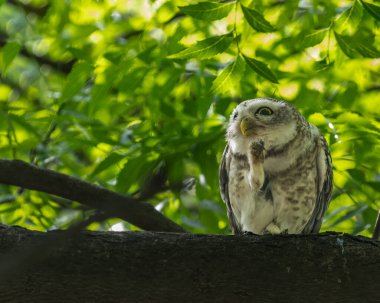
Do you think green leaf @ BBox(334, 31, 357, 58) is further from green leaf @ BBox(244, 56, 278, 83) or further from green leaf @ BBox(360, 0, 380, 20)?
green leaf @ BBox(244, 56, 278, 83)

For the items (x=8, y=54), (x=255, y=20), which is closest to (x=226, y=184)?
(x=255, y=20)

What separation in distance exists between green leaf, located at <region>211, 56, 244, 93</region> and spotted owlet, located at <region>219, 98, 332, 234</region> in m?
0.64

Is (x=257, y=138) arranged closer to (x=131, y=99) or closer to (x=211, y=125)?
(x=211, y=125)

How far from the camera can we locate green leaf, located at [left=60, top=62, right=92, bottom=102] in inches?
145

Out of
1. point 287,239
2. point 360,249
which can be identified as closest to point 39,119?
point 287,239

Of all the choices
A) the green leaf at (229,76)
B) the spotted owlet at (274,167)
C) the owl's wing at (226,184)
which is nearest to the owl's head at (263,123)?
the spotted owlet at (274,167)

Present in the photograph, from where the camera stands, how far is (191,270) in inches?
94.8

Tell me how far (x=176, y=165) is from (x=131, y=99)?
4.66 ft

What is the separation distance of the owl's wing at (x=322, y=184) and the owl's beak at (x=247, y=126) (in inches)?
15.8

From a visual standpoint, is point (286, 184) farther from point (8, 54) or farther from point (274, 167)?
point (8, 54)

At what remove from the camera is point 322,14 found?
4.17 metres

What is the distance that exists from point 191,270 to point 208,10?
1190 mm

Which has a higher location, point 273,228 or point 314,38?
point 314,38

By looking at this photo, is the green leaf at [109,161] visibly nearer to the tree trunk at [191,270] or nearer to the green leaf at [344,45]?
the tree trunk at [191,270]
